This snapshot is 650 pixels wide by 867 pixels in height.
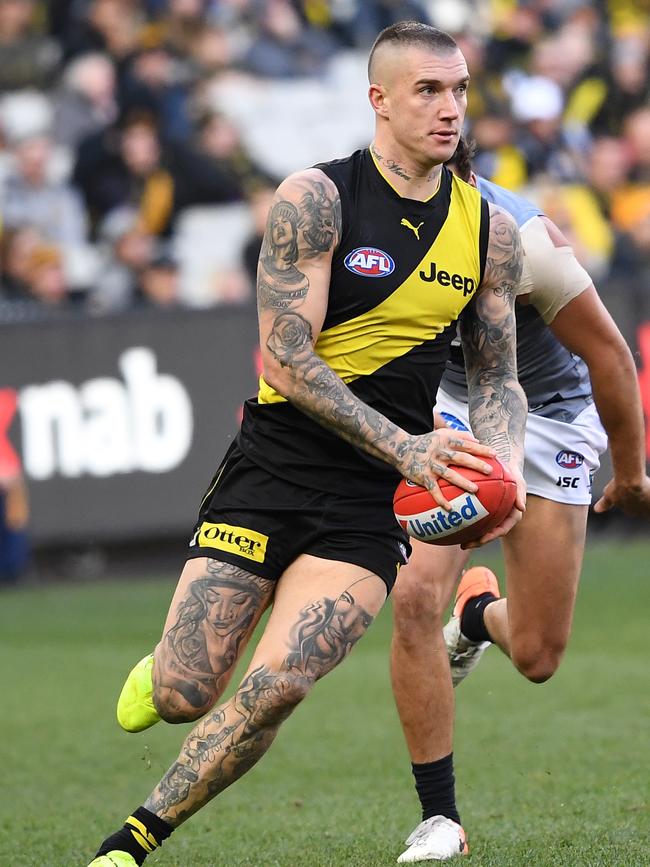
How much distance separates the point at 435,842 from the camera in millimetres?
5602

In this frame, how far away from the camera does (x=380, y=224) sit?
5.16 m

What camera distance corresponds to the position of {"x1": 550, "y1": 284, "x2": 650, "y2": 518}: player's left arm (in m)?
6.02

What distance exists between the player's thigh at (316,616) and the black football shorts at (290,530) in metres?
0.05

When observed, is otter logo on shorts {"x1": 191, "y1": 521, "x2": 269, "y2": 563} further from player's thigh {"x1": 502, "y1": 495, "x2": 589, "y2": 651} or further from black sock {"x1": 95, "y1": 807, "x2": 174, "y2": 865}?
player's thigh {"x1": 502, "y1": 495, "x2": 589, "y2": 651}

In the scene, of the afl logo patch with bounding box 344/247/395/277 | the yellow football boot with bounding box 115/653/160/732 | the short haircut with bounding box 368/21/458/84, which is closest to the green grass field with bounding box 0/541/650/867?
the yellow football boot with bounding box 115/653/160/732

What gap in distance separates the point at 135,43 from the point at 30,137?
1.38 meters

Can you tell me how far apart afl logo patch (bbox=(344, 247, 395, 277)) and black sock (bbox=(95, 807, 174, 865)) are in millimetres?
1843

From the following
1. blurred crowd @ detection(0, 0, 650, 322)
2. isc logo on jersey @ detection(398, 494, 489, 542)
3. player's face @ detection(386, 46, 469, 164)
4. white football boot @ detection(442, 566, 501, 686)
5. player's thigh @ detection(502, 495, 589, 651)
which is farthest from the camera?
blurred crowd @ detection(0, 0, 650, 322)

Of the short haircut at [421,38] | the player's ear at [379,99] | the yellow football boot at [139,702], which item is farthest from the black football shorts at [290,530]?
the short haircut at [421,38]

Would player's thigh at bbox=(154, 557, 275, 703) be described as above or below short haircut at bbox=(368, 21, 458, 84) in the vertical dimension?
below

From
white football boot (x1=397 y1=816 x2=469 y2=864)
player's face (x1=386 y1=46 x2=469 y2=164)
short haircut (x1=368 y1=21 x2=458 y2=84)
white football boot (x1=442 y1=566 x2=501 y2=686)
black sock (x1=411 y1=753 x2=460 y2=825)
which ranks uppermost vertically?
short haircut (x1=368 y1=21 x2=458 y2=84)

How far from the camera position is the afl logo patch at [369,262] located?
5105 mm

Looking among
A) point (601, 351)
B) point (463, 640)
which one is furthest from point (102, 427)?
point (601, 351)

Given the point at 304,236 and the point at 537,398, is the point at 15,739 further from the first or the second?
the point at 304,236
